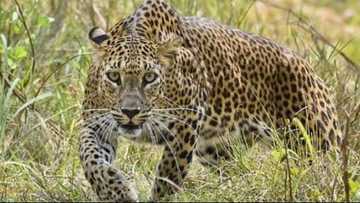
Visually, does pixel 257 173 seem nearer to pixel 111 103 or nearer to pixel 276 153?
pixel 276 153

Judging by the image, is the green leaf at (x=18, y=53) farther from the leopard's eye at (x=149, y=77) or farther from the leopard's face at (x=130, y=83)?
the leopard's eye at (x=149, y=77)

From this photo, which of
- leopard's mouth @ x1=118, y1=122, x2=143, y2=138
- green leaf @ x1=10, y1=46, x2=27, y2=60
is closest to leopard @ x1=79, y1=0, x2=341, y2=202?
leopard's mouth @ x1=118, y1=122, x2=143, y2=138

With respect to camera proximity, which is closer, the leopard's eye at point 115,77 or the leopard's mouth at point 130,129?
the leopard's mouth at point 130,129

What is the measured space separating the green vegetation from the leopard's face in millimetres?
391

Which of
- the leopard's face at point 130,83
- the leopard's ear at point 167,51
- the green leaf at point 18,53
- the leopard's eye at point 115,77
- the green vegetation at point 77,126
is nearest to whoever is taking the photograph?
the green vegetation at point 77,126

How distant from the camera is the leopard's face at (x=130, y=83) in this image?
8.38 meters

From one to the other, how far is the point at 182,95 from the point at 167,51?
29 cm

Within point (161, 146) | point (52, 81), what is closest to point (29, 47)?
point (52, 81)

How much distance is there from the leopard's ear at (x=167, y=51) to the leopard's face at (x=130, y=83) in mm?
65

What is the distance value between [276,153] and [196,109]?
0.82 meters

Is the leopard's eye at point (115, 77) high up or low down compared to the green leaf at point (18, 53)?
up

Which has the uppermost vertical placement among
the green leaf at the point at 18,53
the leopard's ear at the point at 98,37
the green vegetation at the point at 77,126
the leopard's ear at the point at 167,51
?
the leopard's ear at the point at 98,37

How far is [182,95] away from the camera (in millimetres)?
8828

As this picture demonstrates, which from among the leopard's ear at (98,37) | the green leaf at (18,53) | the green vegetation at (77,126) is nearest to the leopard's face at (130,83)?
the leopard's ear at (98,37)
